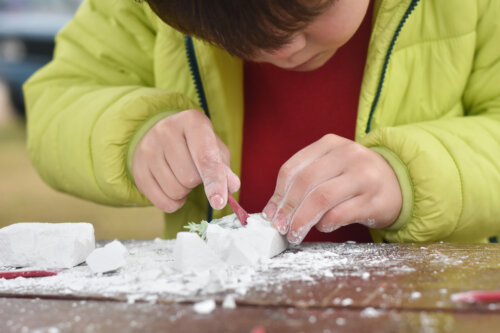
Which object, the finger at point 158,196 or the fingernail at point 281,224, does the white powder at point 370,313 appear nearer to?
the fingernail at point 281,224

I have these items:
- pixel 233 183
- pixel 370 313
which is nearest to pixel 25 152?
pixel 233 183

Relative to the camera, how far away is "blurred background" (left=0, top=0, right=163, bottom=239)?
4180mm

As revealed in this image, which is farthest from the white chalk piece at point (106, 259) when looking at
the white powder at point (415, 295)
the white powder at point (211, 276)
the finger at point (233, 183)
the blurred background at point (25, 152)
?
the blurred background at point (25, 152)

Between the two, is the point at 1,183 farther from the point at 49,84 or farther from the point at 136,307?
the point at 136,307

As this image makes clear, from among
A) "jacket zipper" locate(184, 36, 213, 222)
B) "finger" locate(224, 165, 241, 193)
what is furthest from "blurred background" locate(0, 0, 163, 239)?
"finger" locate(224, 165, 241, 193)

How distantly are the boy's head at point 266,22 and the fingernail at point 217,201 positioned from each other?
281mm

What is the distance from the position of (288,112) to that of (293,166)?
53 cm

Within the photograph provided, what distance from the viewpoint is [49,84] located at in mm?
1840

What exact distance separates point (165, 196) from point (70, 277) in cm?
37

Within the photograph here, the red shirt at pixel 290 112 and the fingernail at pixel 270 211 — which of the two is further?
the red shirt at pixel 290 112

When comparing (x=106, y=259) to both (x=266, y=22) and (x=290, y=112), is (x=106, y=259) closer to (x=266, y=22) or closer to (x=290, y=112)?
(x=266, y=22)

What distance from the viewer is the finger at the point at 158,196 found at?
54.0 inches

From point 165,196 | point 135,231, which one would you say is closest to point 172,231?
point 165,196

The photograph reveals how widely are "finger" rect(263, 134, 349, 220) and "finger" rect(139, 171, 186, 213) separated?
0.89 ft
